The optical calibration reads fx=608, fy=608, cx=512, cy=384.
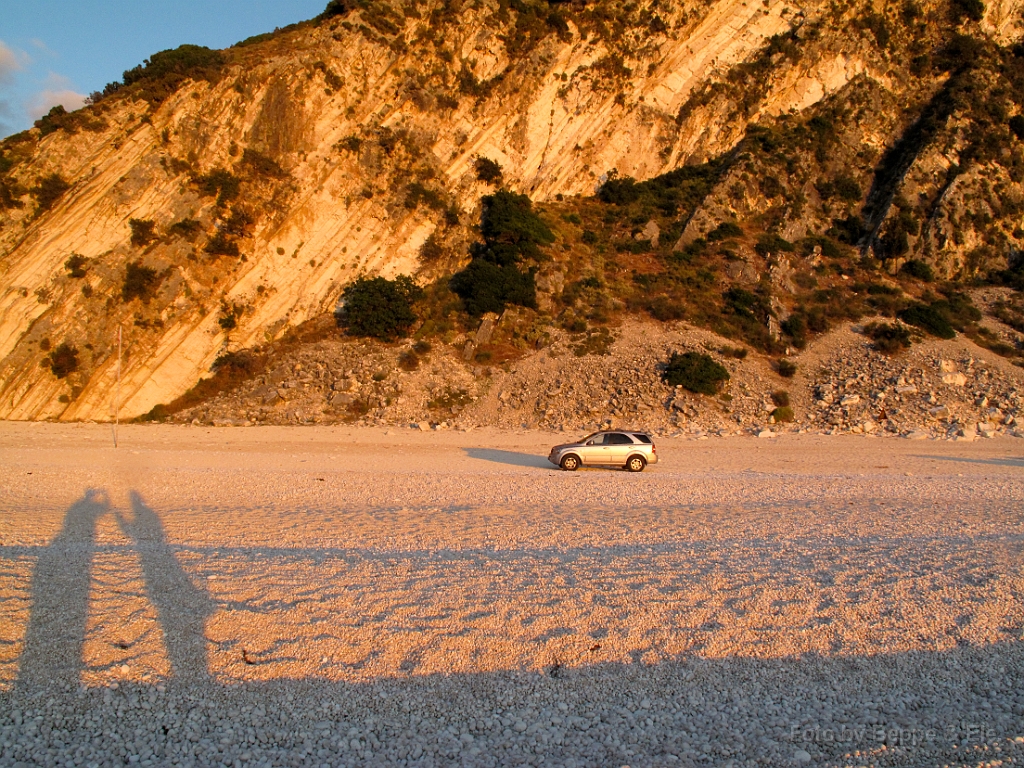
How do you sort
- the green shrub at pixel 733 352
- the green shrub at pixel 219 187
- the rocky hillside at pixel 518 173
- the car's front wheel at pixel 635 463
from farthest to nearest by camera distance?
the green shrub at pixel 219 187, the rocky hillside at pixel 518 173, the green shrub at pixel 733 352, the car's front wheel at pixel 635 463

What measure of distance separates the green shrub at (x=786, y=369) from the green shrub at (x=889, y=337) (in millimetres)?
4283

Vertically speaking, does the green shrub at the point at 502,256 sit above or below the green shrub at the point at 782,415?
above

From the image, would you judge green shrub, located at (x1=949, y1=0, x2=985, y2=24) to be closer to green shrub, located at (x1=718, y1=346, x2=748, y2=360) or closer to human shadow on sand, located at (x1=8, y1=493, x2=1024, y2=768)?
green shrub, located at (x1=718, y1=346, x2=748, y2=360)

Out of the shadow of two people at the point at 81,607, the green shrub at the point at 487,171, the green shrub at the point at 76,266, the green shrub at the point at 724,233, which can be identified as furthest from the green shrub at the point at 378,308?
the shadow of two people at the point at 81,607

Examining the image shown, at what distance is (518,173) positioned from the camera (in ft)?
140

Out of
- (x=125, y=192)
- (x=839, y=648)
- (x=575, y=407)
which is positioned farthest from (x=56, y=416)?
(x=839, y=648)

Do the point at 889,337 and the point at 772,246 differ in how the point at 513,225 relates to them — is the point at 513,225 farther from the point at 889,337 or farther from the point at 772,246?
the point at 889,337

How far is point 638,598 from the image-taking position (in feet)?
20.3

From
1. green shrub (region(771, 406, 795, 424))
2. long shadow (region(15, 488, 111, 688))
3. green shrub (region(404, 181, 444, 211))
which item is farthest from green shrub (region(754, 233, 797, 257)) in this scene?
long shadow (region(15, 488, 111, 688))

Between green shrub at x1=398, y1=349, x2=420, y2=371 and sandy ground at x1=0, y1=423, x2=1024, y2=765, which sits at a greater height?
green shrub at x1=398, y1=349, x2=420, y2=371

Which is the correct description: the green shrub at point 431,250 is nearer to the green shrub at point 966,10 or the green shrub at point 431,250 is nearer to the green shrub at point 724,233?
the green shrub at point 724,233

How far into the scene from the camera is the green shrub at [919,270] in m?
37.6

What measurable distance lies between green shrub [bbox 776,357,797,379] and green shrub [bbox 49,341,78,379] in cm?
3472

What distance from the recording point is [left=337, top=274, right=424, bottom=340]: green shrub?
33125 millimetres
